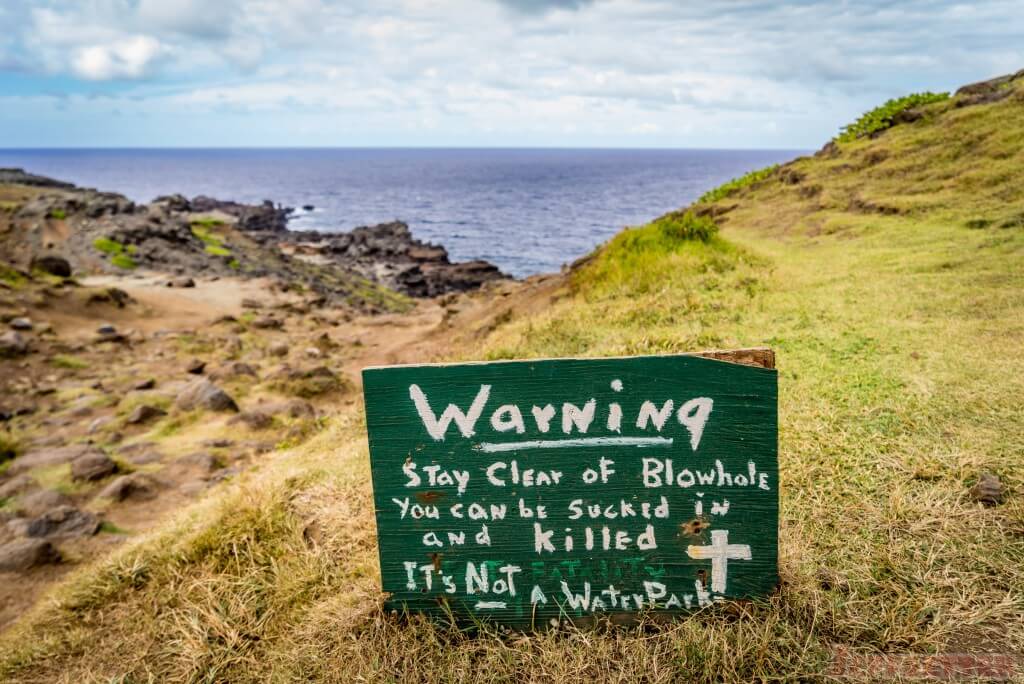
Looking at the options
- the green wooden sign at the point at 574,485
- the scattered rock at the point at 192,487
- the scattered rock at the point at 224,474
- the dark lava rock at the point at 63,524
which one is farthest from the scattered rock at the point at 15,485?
the green wooden sign at the point at 574,485

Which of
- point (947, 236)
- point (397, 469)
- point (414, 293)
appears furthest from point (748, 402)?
point (414, 293)

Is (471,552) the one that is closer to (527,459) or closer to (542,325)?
(527,459)

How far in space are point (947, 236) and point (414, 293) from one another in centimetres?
2404

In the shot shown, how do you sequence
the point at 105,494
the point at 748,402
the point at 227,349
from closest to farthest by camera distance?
the point at 748,402
the point at 105,494
the point at 227,349

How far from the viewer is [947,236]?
318 inches

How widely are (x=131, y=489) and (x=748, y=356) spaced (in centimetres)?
604

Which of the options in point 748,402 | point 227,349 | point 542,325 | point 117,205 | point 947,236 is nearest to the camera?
point 748,402

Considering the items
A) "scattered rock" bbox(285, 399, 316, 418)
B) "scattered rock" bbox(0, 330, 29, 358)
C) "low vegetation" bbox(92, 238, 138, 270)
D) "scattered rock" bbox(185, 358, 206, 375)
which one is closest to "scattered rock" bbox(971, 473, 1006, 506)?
"scattered rock" bbox(285, 399, 316, 418)

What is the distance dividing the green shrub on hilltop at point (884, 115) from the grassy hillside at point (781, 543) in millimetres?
10386

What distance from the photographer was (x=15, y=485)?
21.2ft

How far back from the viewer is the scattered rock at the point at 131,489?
612cm

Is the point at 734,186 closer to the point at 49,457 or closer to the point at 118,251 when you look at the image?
the point at 49,457

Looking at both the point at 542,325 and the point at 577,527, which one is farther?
the point at 542,325

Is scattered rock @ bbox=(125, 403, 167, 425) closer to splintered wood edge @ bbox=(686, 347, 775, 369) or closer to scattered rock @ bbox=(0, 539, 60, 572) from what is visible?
scattered rock @ bbox=(0, 539, 60, 572)
